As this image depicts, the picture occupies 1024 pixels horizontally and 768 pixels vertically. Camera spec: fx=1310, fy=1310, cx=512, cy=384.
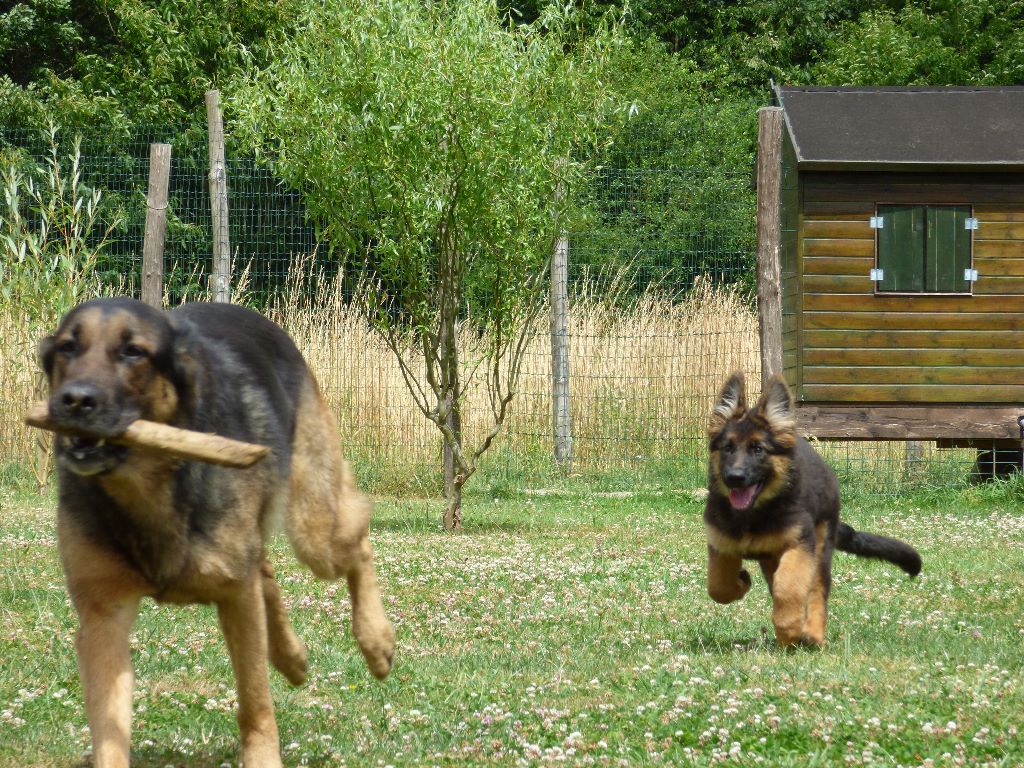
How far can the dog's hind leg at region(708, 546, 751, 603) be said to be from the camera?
24.5 feet

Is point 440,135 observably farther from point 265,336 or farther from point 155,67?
point 155,67

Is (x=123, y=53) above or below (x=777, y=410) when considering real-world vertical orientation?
above

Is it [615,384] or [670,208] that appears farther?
[670,208]

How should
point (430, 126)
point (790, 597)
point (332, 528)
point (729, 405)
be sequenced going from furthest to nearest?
point (430, 126)
point (729, 405)
point (790, 597)
point (332, 528)

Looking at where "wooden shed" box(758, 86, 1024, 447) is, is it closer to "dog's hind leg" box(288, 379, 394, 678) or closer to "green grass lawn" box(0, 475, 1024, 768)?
"green grass lawn" box(0, 475, 1024, 768)

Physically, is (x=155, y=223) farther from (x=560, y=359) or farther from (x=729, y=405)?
(x=729, y=405)

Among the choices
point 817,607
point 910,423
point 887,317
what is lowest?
point 817,607

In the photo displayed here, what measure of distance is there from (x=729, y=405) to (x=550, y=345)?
9.43 metres

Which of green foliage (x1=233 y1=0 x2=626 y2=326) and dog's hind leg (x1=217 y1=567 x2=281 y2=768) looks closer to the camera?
dog's hind leg (x1=217 y1=567 x2=281 y2=768)

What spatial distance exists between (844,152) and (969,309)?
272cm

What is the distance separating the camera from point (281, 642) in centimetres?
516

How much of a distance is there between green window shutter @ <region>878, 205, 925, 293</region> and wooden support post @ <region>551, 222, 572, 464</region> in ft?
14.3

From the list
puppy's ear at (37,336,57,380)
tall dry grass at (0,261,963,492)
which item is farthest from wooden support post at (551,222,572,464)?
puppy's ear at (37,336,57,380)

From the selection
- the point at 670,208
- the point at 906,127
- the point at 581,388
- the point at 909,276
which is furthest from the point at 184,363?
the point at 906,127
